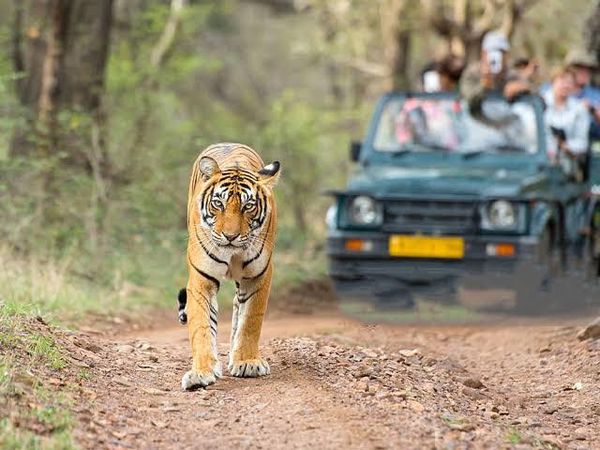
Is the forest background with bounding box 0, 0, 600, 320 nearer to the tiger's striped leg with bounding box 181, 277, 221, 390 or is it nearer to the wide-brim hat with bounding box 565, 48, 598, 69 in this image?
the wide-brim hat with bounding box 565, 48, 598, 69

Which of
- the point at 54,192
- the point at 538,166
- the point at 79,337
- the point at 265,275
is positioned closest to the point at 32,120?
the point at 54,192

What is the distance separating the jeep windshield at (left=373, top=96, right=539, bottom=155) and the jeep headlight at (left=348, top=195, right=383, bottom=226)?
1146 mm

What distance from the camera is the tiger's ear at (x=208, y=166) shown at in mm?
7391

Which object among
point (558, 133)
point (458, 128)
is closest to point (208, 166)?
point (458, 128)

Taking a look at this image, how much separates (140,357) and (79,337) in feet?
1.35

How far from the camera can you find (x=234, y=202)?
7.16m

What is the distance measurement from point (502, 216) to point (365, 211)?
3.82 feet

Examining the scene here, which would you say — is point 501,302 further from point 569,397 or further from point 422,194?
point 569,397

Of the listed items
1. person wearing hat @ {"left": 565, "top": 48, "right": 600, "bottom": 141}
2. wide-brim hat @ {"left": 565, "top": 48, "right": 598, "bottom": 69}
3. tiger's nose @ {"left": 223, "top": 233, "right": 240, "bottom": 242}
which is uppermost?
wide-brim hat @ {"left": 565, "top": 48, "right": 598, "bottom": 69}

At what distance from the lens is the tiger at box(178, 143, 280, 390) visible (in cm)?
710

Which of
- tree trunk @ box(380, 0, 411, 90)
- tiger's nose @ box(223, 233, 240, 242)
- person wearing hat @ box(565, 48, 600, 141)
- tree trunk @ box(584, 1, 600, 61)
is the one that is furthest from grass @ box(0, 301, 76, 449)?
tree trunk @ box(380, 0, 411, 90)

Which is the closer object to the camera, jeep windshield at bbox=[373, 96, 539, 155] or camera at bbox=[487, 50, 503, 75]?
jeep windshield at bbox=[373, 96, 539, 155]

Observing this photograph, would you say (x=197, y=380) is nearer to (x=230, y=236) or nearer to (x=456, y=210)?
(x=230, y=236)

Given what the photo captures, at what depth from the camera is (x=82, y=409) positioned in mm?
6250
